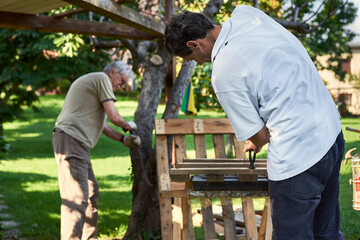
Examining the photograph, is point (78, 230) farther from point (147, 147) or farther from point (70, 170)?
point (147, 147)

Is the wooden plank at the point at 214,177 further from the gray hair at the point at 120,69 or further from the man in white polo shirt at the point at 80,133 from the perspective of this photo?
the gray hair at the point at 120,69

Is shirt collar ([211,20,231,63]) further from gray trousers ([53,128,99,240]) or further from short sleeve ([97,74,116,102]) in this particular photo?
gray trousers ([53,128,99,240])

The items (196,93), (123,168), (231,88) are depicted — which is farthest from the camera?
(123,168)

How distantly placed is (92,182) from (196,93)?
5222mm

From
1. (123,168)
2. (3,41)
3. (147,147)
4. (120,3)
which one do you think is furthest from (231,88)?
(3,41)

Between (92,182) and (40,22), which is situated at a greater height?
(40,22)

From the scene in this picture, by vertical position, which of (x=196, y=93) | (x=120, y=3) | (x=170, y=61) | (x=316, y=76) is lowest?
(x=196, y=93)

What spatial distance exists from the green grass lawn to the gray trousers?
93cm

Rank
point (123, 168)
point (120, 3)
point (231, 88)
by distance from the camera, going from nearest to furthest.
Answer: point (231, 88) < point (120, 3) < point (123, 168)

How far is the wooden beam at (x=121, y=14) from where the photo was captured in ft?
12.3

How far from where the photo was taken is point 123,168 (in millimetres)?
11508

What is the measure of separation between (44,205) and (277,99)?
5495mm

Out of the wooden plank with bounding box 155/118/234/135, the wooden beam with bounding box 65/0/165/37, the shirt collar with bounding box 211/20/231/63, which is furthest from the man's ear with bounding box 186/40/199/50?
the wooden plank with bounding box 155/118/234/135

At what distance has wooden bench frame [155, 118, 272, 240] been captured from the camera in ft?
10.1
